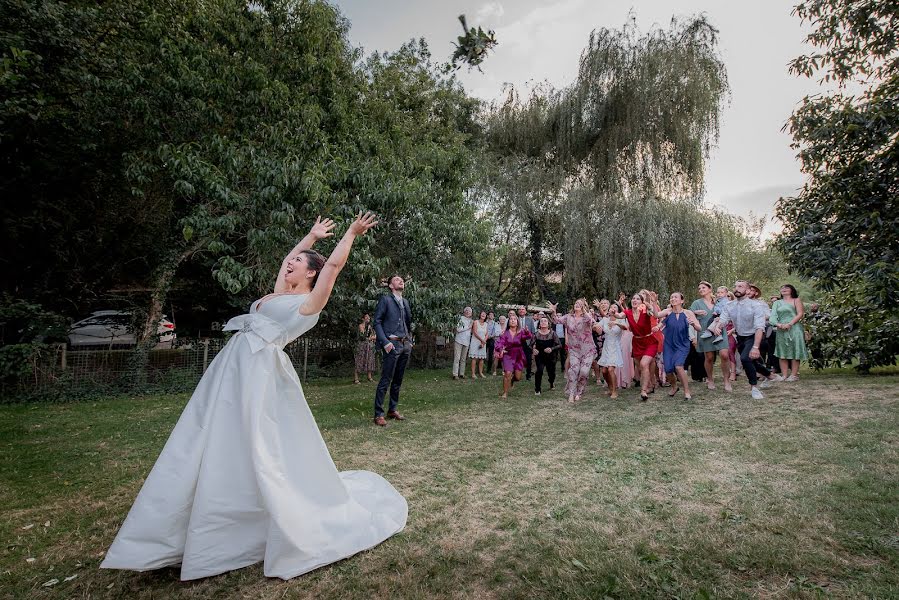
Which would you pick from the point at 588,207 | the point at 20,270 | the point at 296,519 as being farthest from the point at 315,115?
the point at 588,207

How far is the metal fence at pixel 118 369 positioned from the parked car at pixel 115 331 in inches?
16.1

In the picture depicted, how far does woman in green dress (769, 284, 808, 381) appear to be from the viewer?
955cm

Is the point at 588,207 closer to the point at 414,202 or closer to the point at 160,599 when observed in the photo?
the point at 414,202

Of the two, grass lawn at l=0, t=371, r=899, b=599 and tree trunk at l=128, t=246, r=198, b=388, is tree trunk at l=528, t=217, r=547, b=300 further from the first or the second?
tree trunk at l=128, t=246, r=198, b=388

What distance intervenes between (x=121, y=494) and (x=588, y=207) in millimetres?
15651

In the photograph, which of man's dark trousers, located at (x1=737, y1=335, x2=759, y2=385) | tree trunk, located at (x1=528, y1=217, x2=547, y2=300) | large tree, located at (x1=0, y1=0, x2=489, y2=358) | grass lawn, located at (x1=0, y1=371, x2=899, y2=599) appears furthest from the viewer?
tree trunk, located at (x1=528, y1=217, x2=547, y2=300)

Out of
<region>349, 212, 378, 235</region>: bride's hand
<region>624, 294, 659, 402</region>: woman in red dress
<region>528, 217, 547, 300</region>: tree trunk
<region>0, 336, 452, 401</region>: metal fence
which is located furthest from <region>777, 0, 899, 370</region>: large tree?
<region>528, 217, 547, 300</region>: tree trunk

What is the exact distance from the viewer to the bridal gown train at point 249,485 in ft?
9.17

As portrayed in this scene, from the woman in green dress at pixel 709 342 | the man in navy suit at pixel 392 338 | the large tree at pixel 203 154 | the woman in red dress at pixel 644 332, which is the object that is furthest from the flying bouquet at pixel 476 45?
the woman in green dress at pixel 709 342

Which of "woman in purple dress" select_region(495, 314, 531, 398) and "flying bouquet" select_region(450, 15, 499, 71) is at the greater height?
"flying bouquet" select_region(450, 15, 499, 71)

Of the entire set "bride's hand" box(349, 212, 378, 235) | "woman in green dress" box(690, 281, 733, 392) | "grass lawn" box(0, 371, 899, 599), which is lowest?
"grass lawn" box(0, 371, 899, 599)

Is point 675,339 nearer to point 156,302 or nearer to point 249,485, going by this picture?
point 249,485

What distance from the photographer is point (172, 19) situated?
1022cm

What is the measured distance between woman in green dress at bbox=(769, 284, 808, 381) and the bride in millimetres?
9534
